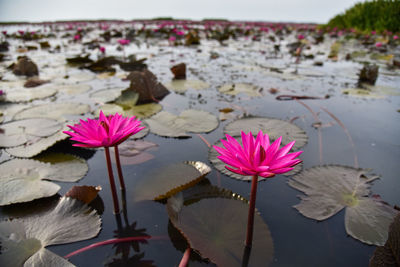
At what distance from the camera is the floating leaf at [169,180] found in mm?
1035

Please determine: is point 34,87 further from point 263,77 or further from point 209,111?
point 263,77

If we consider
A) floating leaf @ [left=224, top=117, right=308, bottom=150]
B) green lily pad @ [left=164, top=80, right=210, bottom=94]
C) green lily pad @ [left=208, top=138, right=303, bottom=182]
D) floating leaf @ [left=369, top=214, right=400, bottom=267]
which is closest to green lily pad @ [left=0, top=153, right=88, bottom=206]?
green lily pad @ [left=208, top=138, right=303, bottom=182]

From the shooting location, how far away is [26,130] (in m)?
1.59

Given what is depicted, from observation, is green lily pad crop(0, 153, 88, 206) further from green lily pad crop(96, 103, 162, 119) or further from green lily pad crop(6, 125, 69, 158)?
green lily pad crop(96, 103, 162, 119)

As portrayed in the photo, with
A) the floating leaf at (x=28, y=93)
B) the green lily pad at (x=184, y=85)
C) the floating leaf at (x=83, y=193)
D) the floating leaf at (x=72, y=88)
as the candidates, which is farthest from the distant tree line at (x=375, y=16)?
the floating leaf at (x=83, y=193)

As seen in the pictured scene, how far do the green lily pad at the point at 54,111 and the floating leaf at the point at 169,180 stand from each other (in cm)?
115

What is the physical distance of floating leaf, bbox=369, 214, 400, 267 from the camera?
64 cm

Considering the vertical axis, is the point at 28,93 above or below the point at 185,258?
above

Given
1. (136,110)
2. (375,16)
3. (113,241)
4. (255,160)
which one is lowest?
(113,241)

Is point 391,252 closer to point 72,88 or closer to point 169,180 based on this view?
point 169,180

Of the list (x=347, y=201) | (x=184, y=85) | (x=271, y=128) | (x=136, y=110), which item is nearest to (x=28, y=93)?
(x=136, y=110)

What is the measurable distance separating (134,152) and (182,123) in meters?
0.49

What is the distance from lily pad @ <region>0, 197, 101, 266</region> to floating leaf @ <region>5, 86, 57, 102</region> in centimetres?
185

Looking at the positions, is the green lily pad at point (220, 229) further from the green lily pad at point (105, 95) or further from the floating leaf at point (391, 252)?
the green lily pad at point (105, 95)
